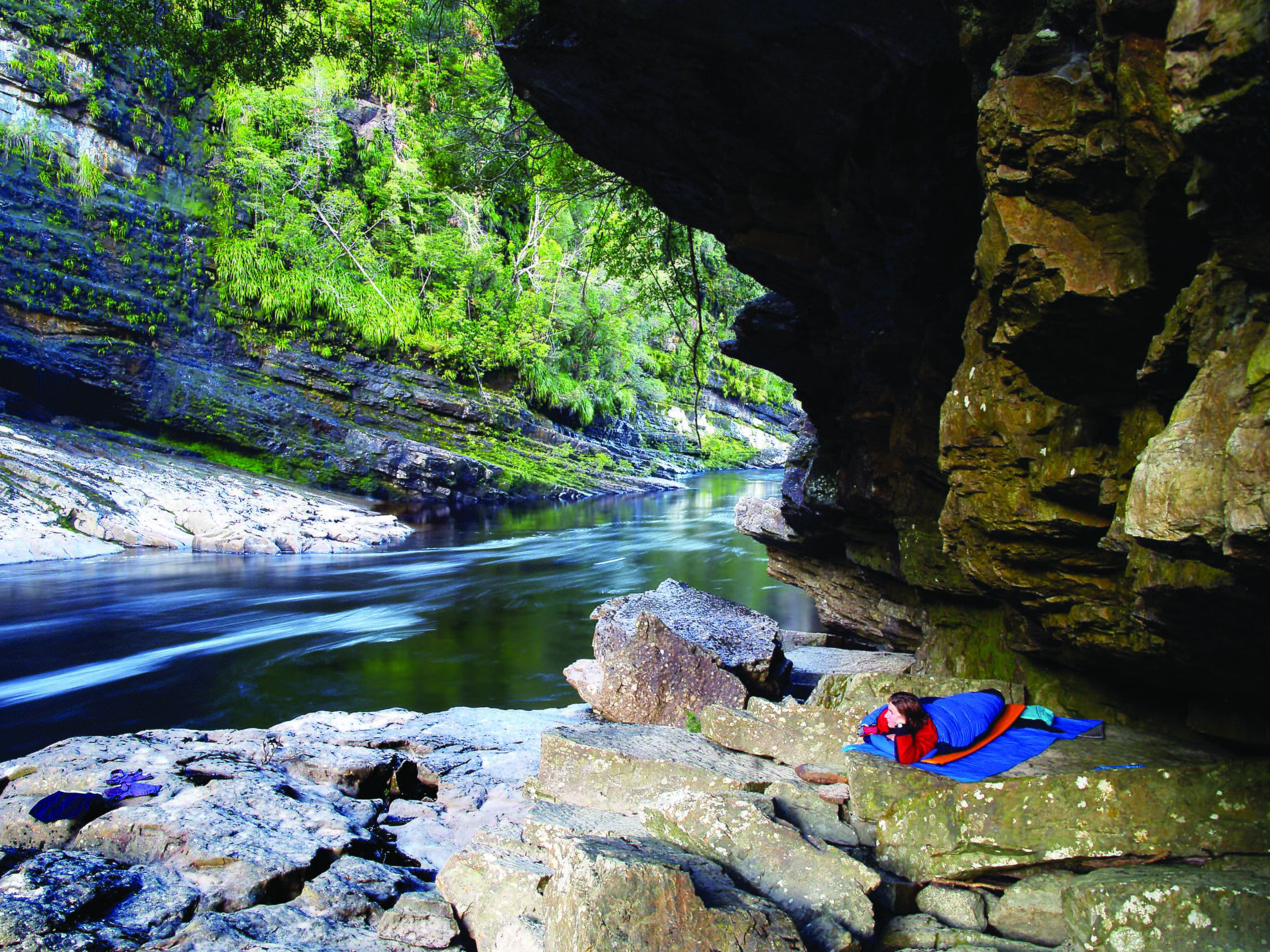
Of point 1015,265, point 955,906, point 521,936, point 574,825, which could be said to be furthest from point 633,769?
point 1015,265

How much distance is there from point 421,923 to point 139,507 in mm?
19273

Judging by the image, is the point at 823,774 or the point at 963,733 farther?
the point at 823,774

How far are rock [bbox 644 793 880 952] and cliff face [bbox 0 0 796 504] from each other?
76.1ft

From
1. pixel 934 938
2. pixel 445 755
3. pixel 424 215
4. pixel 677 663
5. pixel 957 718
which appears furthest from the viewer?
pixel 424 215

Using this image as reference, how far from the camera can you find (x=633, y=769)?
5324 mm

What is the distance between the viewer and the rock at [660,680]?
25.0 ft

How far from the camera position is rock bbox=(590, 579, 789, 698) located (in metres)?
8.01

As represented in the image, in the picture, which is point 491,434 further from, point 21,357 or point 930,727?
point 930,727

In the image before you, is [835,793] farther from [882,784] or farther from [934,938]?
[934,938]

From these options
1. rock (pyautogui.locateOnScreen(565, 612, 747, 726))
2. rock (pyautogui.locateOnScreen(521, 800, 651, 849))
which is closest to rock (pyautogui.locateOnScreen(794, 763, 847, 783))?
rock (pyautogui.locateOnScreen(521, 800, 651, 849))

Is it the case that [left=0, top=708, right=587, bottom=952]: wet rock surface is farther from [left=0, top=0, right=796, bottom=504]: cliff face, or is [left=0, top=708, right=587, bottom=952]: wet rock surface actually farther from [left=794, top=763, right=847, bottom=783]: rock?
[left=0, top=0, right=796, bottom=504]: cliff face

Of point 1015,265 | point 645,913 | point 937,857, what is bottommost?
point 937,857

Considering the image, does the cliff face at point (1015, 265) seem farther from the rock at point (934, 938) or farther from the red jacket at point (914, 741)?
the rock at point (934, 938)

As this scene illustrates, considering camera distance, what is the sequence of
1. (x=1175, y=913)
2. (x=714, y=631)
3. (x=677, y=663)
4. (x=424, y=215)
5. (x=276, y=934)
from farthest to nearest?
(x=424, y=215) → (x=714, y=631) → (x=677, y=663) → (x=276, y=934) → (x=1175, y=913)
